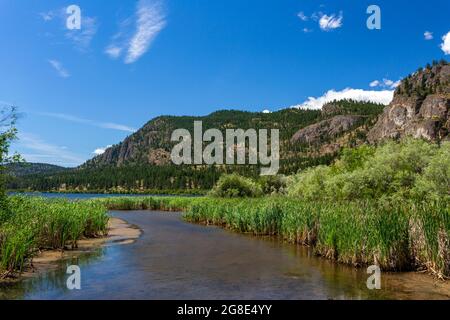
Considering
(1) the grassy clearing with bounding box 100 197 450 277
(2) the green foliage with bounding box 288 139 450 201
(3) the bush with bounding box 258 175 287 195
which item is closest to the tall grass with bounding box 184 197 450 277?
(1) the grassy clearing with bounding box 100 197 450 277

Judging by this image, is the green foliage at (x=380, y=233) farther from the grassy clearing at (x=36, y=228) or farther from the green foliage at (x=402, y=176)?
the grassy clearing at (x=36, y=228)

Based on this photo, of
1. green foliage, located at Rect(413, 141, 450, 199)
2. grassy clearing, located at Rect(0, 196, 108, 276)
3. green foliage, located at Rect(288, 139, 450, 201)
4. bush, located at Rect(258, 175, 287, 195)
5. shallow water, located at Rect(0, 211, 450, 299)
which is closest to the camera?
shallow water, located at Rect(0, 211, 450, 299)

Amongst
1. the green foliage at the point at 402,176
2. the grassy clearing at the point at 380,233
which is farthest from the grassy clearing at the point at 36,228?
the green foliage at the point at 402,176

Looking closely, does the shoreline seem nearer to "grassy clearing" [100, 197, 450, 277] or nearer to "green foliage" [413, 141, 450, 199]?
"grassy clearing" [100, 197, 450, 277]

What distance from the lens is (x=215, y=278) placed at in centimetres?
1800

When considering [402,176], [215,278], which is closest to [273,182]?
[402,176]

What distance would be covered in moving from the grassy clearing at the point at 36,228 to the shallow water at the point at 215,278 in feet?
3.80

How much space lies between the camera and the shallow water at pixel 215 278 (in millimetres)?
15001

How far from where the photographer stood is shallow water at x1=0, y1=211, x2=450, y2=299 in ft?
49.2

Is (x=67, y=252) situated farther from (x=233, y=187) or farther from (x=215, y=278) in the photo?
(x=233, y=187)

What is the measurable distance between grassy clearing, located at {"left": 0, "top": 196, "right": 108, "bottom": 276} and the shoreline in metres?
0.40

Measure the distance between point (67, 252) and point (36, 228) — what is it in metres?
3.52
